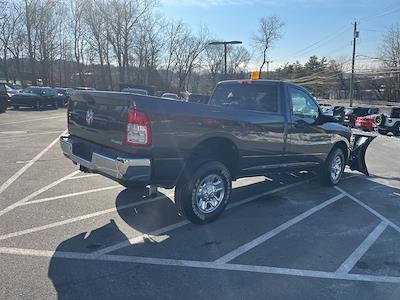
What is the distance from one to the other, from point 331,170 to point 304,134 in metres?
1.43

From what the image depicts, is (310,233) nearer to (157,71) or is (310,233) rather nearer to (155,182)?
(155,182)

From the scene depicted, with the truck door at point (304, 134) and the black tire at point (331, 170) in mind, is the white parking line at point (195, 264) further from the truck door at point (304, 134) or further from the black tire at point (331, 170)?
the black tire at point (331, 170)

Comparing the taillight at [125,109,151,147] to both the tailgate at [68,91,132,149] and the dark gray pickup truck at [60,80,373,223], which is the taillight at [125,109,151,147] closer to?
the dark gray pickup truck at [60,80,373,223]

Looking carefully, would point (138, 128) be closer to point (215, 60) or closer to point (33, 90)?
point (33, 90)

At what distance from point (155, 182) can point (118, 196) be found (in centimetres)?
201

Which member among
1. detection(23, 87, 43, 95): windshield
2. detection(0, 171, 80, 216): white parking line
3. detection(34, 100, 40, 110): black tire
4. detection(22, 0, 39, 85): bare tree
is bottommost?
detection(0, 171, 80, 216): white parking line

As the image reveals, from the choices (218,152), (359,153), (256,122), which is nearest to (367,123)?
(359,153)

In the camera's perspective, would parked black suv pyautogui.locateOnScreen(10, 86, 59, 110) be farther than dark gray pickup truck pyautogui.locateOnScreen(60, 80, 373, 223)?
Yes

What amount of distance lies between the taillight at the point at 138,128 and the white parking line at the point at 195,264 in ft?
4.17

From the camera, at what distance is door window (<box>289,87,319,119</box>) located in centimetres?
639

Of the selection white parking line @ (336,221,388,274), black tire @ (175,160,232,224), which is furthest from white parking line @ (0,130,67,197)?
white parking line @ (336,221,388,274)

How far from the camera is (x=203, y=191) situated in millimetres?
5105

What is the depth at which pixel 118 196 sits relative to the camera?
20.6ft

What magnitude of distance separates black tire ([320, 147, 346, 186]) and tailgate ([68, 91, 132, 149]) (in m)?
4.61
